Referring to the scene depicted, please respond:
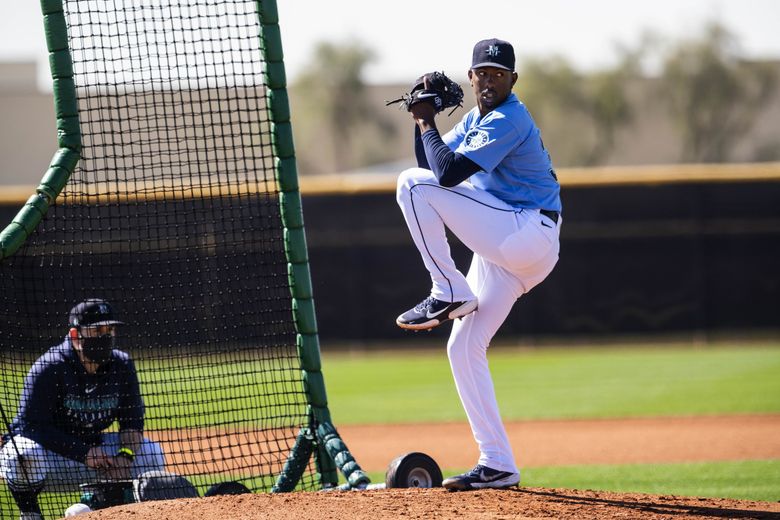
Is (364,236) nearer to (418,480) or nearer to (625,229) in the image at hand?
(625,229)

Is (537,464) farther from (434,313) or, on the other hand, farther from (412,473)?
(434,313)

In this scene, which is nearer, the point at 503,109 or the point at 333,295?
the point at 503,109

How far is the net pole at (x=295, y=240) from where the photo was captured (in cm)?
629

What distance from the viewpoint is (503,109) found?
5.44 metres

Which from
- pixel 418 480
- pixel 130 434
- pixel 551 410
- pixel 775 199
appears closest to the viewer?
pixel 418 480

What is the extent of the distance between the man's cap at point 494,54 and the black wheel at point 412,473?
84.4 inches

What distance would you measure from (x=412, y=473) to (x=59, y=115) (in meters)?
2.85

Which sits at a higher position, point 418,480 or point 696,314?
point 418,480

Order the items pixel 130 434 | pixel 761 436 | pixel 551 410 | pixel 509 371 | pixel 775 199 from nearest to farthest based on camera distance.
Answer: pixel 130 434, pixel 761 436, pixel 551 410, pixel 509 371, pixel 775 199

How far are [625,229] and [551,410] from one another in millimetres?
7202

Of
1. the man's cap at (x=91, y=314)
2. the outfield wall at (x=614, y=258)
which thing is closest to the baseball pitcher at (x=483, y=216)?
the man's cap at (x=91, y=314)

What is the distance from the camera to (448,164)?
5285mm

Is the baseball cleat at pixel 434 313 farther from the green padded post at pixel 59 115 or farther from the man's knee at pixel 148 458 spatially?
the green padded post at pixel 59 115

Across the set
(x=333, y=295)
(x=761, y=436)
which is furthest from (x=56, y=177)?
(x=333, y=295)
